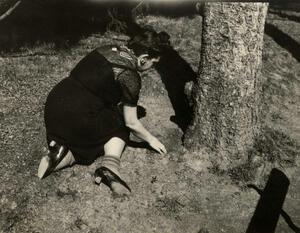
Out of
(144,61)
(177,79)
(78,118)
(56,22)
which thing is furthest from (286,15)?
(78,118)

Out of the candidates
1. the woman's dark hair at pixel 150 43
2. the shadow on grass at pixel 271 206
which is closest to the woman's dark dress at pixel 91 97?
the woman's dark hair at pixel 150 43

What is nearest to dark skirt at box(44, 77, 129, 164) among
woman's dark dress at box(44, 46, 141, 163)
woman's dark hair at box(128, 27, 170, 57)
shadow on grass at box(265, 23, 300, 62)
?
woman's dark dress at box(44, 46, 141, 163)

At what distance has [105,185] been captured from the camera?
4207 millimetres

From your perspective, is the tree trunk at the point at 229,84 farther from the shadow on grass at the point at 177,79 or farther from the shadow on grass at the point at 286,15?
the shadow on grass at the point at 286,15

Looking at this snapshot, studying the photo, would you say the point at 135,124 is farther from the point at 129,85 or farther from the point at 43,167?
the point at 43,167

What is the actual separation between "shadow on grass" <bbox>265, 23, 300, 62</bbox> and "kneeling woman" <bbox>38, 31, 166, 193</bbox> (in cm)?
381

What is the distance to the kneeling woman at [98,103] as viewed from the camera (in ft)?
13.4

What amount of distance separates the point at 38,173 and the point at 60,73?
2.15 m

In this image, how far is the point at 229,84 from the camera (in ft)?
14.0

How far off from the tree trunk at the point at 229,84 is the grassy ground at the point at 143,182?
228 mm

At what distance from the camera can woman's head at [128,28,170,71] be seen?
4.08 metres

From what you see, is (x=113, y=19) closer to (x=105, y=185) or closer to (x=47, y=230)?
(x=105, y=185)

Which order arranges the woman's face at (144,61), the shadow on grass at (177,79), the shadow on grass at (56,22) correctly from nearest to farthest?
1. the woman's face at (144,61)
2. the shadow on grass at (177,79)
3. the shadow on grass at (56,22)

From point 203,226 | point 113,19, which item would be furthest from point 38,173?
point 113,19
